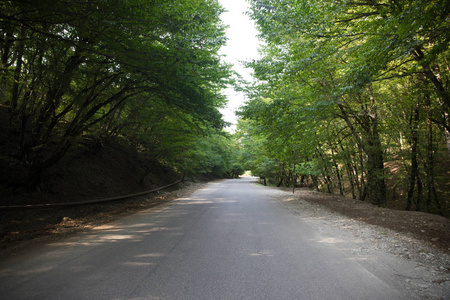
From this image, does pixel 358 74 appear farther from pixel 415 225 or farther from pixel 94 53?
pixel 94 53

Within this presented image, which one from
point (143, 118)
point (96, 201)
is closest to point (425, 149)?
point (143, 118)

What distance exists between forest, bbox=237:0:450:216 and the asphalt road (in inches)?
169

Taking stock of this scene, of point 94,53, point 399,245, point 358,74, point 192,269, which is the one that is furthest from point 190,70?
point 399,245

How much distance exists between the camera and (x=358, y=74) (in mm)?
5691

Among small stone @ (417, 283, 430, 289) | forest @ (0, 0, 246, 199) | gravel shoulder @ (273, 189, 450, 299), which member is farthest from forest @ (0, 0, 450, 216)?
small stone @ (417, 283, 430, 289)

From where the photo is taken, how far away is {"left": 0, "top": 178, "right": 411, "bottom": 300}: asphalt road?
8.21 ft

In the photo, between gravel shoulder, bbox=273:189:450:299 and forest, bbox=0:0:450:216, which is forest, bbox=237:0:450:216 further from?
gravel shoulder, bbox=273:189:450:299

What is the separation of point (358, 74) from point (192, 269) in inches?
244

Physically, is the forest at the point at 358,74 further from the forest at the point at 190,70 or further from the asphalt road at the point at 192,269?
the asphalt road at the point at 192,269

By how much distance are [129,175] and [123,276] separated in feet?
35.2

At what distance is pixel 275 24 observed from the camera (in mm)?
6922

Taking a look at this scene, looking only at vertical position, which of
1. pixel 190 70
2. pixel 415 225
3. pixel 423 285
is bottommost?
pixel 423 285

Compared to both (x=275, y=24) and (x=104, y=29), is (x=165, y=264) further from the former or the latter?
(x=275, y=24)

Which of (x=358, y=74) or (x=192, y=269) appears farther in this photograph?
(x=358, y=74)
